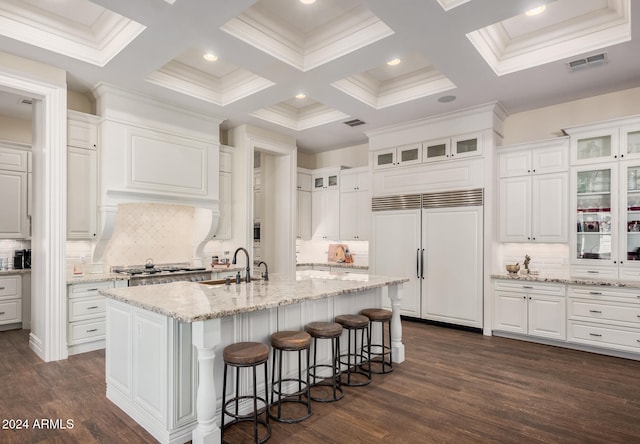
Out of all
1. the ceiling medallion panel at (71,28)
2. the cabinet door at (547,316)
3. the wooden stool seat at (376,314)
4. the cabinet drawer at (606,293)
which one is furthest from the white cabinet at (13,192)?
the cabinet drawer at (606,293)

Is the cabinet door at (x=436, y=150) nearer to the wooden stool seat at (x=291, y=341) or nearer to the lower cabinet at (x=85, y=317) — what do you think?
the wooden stool seat at (x=291, y=341)

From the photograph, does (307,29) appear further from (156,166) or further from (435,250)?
(435,250)

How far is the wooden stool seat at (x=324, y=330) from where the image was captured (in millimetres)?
3160

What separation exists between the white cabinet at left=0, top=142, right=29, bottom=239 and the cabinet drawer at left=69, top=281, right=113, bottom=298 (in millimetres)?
2132

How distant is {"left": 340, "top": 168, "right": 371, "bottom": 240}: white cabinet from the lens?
22.7ft

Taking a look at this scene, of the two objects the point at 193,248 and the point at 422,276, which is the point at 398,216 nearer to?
the point at 422,276

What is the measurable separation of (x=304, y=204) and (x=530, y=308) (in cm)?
438

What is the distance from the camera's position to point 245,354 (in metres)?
2.50

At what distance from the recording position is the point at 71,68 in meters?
4.13

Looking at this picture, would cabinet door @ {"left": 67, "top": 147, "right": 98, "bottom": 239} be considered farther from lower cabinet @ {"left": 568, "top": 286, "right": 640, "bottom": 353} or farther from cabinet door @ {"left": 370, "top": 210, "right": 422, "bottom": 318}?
lower cabinet @ {"left": 568, "top": 286, "right": 640, "bottom": 353}

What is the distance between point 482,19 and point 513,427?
3.24m

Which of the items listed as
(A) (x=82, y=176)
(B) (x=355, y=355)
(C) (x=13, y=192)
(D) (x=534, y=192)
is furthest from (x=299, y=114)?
(C) (x=13, y=192)

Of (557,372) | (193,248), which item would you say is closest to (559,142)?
(557,372)

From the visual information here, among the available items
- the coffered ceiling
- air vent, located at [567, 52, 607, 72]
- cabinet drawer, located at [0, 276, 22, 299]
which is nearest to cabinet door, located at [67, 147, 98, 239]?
the coffered ceiling
